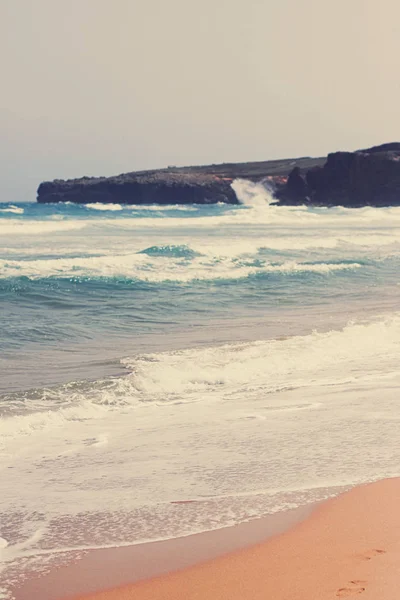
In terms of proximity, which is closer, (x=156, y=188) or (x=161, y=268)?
(x=161, y=268)

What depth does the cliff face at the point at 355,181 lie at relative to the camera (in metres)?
89.3

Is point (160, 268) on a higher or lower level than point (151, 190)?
lower

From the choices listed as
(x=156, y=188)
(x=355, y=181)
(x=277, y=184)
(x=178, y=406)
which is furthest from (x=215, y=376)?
(x=156, y=188)

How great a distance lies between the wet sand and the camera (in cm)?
356

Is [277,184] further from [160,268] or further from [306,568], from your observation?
[306,568]

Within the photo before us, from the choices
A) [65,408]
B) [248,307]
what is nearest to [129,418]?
[65,408]

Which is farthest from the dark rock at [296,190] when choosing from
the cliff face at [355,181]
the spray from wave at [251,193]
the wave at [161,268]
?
the wave at [161,268]

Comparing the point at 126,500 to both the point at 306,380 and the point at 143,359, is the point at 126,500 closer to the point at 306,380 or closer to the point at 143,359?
the point at 306,380

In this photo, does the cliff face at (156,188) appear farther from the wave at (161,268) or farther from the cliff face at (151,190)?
the wave at (161,268)

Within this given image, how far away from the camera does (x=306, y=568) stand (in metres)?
3.81

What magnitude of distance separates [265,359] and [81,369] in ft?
7.16

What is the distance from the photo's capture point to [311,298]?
16.9 metres

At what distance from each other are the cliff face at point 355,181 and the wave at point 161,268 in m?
66.4

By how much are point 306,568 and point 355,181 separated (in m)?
89.7
